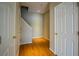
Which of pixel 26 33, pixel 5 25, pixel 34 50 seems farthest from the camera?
pixel 26 33

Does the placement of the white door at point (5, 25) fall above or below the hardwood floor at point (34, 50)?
above

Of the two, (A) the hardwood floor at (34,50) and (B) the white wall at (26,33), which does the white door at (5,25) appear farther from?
(B) the white wall at (26,33)

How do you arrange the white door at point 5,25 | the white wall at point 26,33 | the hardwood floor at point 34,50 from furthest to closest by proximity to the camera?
1. the white wall at point 26,33
2. the hardwood floor at point 34,50
3. the white door at point 5,25

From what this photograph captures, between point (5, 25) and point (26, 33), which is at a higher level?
point (5, 25)

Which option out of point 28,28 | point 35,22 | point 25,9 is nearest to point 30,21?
point 35,22

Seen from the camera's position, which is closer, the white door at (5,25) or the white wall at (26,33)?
the white door at (5,25)

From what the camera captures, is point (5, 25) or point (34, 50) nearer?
point (5, 25)

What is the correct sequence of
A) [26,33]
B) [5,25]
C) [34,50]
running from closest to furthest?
[5,25], [34,50], [26,33]

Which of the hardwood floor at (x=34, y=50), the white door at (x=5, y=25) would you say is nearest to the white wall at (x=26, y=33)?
the hardwood floor at (x=34, y=50)

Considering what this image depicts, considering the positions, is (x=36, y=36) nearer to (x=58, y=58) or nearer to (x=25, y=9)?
(x=25, y=9)

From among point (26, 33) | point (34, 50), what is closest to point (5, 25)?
point (34, 50)

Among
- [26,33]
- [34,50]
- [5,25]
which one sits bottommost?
[34,50]

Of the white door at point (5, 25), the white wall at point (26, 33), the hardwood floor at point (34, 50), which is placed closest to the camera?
the white door at point (5, 25)

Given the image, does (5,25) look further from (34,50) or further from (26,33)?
(26,33)
